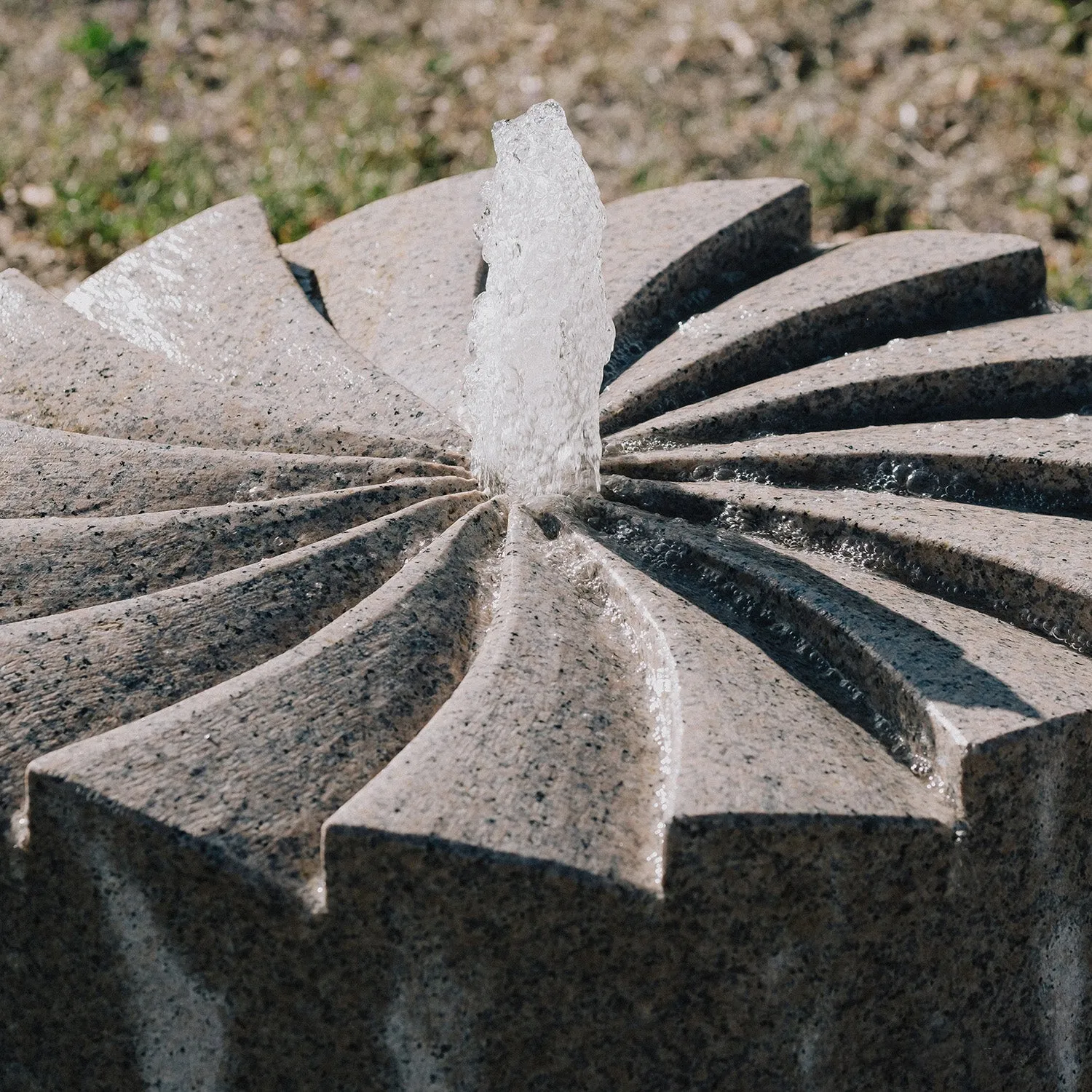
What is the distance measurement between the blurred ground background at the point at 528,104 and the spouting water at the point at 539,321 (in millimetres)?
3560

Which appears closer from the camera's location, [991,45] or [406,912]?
[406,912]

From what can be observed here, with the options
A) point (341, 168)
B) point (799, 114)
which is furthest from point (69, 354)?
point (799, 114)

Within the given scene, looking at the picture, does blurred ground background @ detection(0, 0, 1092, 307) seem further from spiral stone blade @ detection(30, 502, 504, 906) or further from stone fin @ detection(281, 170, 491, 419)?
spiral stone blade @ detection(30, 502, 504, 906)

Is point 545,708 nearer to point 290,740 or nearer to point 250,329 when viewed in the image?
point 290,740

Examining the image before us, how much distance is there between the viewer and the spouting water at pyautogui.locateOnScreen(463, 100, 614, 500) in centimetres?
324

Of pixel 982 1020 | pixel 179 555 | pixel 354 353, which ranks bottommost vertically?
pixel 982 1020

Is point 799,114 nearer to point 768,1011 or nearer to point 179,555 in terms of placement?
point 179,555

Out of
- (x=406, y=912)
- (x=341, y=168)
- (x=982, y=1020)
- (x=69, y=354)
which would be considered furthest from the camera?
(x=341, y=168)

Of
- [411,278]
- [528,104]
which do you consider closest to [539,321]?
[411,278]

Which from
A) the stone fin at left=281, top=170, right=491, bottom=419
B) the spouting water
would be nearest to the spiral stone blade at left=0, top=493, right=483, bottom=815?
the spouting water

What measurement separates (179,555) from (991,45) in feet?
19.1

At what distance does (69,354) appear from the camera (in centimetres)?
385

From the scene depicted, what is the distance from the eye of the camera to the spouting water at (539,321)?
3240 mm

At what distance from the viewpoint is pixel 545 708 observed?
107 inches
